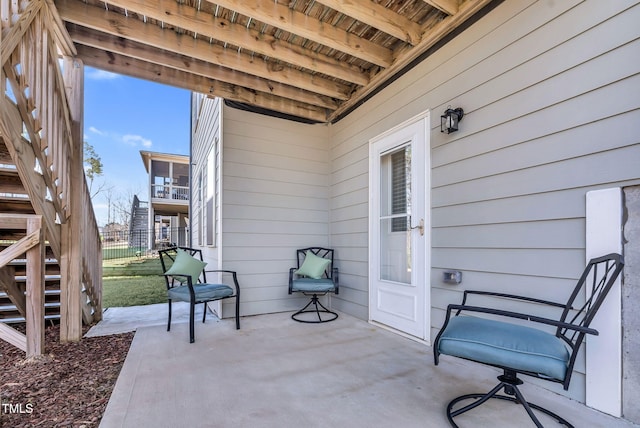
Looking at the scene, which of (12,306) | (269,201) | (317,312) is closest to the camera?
(12,306)

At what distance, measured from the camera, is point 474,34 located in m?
2.50

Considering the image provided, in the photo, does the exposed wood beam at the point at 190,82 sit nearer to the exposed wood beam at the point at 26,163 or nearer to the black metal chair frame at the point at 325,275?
the exposed wood beam at the point at 26,163

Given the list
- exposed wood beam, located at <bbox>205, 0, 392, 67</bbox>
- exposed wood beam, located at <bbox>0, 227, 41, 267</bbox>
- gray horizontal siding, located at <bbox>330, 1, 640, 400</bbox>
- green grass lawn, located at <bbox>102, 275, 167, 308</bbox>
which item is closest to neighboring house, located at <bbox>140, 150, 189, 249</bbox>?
green grass lawn, located at <bbox>102, 275, 167, 308</bbox>

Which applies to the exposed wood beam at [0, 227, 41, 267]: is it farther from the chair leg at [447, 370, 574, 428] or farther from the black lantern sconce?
the black lantern sconce

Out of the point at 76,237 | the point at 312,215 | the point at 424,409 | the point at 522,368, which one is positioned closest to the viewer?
the point at 522,368

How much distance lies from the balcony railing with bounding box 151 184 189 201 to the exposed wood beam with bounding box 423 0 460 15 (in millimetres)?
11771

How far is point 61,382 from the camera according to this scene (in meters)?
2.16

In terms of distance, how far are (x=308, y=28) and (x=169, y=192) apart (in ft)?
36.9

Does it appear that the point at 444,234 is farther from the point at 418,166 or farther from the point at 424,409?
the point at 424,409

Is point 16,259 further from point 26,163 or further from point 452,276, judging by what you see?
point 452,276

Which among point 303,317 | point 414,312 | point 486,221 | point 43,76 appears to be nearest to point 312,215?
point 303,317

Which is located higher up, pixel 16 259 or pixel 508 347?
pixel 16 259

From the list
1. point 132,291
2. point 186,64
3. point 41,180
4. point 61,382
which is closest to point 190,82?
point 186,64

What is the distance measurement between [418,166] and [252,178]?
6.99 feet
